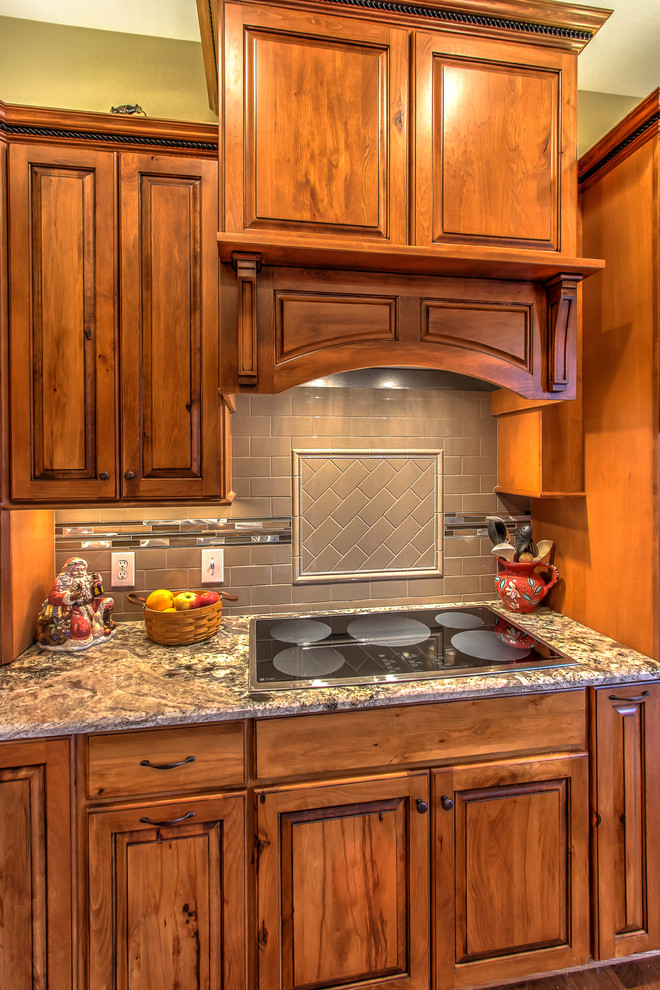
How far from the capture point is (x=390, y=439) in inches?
78.1

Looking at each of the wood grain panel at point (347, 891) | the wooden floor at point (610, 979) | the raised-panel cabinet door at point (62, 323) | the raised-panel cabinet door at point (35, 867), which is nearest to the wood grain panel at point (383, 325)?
the raised-panel cabinet door at point (62, 323)

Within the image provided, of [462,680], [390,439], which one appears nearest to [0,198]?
[390,439]

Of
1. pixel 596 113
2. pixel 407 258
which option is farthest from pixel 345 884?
pixel 596 113

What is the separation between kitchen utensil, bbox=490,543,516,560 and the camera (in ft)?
6.31

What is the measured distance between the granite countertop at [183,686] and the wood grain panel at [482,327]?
91 centimetres

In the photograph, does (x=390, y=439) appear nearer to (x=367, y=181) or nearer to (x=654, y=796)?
(x=367, y=181)

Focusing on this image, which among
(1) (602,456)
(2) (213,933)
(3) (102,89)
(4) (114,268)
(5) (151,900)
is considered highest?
(3) (102,89)

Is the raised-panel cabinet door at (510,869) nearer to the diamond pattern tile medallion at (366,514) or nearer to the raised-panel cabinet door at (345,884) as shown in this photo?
the raised-panel cabinet door at (345,884)

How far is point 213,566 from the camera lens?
1879mm

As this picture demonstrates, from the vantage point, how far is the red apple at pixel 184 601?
64.3 inches

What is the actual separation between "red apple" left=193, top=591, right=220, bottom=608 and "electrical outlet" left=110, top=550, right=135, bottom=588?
0.32 metres

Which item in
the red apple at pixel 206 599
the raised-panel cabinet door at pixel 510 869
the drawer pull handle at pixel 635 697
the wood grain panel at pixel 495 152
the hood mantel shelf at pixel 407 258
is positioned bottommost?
the raised-panel cabinet door at pixel 510 869

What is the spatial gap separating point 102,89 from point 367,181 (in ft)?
3.66

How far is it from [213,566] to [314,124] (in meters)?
1.43
